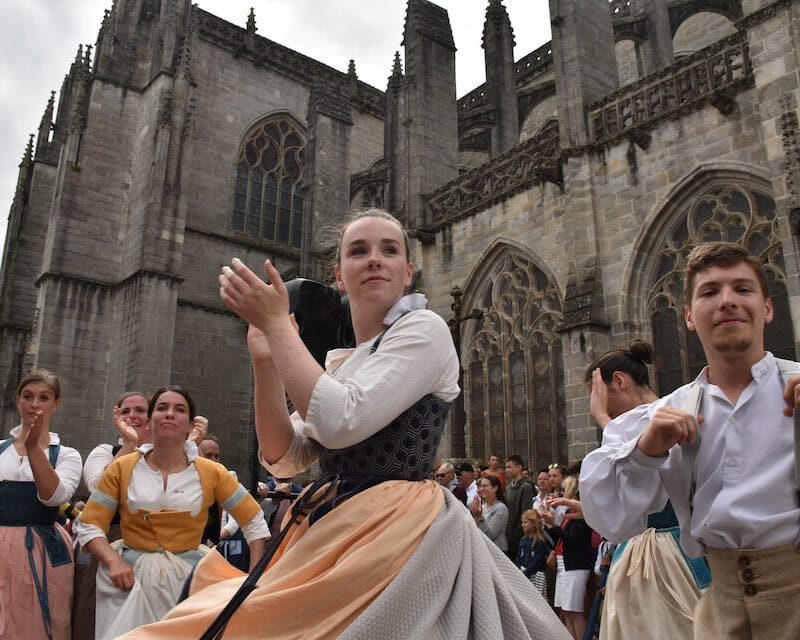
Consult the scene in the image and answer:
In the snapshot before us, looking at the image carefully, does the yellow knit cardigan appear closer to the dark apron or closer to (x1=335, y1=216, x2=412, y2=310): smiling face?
the dark apron

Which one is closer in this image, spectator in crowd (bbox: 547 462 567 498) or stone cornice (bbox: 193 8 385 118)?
spectator in crowd (bbox: 547 462 567 498)

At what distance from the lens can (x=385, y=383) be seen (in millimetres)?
1553

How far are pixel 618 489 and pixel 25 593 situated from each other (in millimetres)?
3193

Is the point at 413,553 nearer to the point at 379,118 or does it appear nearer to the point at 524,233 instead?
the point at 524,233

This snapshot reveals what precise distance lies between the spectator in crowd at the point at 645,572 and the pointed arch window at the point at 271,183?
2059cm

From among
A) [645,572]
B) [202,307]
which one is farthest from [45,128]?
[645,572]

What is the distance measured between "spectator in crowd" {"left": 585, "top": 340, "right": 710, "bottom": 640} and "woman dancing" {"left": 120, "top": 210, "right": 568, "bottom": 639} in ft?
4.51

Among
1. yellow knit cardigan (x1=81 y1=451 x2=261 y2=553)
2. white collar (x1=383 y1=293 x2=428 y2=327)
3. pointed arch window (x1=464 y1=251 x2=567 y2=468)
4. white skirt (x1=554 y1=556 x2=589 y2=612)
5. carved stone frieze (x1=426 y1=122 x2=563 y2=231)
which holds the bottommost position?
white skirt (x1=554 y1=556 x2=589 y2=612)

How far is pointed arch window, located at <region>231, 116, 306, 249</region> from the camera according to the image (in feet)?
77.9

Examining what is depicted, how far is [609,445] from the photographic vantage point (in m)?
1.96

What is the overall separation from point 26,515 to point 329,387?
3063 millimetres

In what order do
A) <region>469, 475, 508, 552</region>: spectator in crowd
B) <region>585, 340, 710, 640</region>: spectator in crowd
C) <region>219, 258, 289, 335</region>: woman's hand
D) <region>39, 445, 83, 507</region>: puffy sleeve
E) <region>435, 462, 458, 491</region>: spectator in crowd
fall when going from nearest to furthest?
<region>219, 258, 289, 335</region>: woman's hand → <region>585, 340, 710, 640</region>: spectator in crowd → <region>39, 445, 83, 507</region>: puffy sleeve → <region>469, 475, 508, 552</region>: spectator in crowd → <region>435, 462, 458, 491</region>: spectator in crowd

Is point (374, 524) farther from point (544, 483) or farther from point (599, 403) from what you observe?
point (544, 483)

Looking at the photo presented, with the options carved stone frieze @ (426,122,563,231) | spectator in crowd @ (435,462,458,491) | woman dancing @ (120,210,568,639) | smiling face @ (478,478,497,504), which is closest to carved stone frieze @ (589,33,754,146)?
carved stone frieze @ (426,122,563,231)
